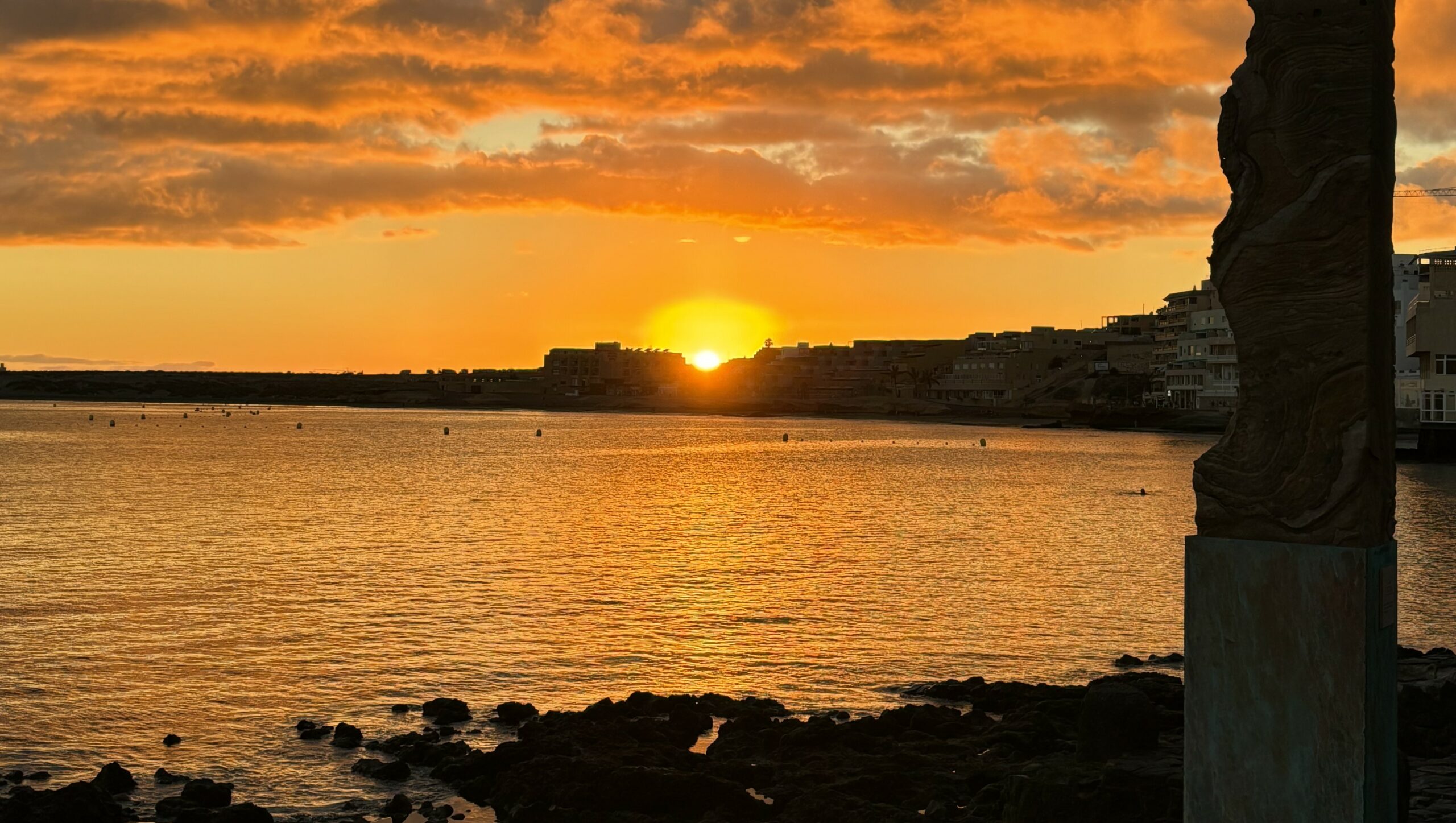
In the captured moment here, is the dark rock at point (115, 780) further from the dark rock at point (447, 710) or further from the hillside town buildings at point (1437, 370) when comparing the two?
the hillside town buildings at point (1437, 370)

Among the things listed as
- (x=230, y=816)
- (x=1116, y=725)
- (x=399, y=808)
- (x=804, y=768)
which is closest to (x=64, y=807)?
(x=230, y=816)

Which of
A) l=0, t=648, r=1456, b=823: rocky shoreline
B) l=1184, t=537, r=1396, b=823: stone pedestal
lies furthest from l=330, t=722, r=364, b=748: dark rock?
l=1184, t=537, r=1396, b=823: stone pedestal

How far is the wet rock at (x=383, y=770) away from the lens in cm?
1627

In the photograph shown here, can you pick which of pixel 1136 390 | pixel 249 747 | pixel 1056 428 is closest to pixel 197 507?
pixel 249 747

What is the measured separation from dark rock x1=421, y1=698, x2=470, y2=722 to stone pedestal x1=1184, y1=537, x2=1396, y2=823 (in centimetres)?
1329

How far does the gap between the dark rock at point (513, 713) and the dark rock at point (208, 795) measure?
180 inches

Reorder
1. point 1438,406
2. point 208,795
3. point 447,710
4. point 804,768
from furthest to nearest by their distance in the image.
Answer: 1. point 1438,406
2. point 447,710
3. point 804,768
4. point 208,795

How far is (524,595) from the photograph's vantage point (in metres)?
32.2

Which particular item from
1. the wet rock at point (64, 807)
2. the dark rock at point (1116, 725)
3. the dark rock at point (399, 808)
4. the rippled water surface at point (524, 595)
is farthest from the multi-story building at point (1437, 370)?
the wet rock at point (64, 807)

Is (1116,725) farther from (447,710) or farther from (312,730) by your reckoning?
(312,730)

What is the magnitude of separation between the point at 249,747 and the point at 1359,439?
15.3m

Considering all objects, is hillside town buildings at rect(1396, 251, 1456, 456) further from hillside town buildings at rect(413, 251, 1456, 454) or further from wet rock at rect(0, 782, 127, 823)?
wet rock at rect(0, 782, 127, 823)

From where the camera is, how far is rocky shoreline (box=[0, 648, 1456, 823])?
12686 mm

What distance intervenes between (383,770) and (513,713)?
302 centimetres
